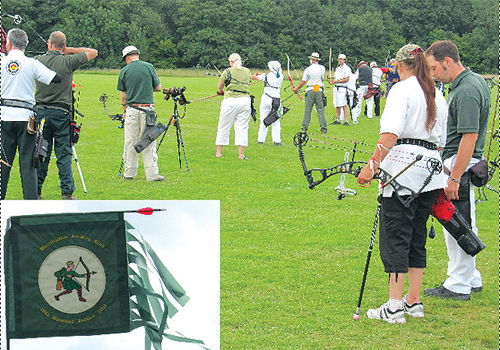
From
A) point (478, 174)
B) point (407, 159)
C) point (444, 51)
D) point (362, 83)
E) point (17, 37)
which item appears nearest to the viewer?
point (407, 159)

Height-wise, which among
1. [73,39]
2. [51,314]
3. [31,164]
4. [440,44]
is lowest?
[51,314]

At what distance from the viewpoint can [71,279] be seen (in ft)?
8.58

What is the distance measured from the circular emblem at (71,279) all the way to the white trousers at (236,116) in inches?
316

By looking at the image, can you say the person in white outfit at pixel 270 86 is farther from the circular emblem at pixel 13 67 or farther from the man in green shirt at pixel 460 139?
the man in green shirt at pixel 460 139

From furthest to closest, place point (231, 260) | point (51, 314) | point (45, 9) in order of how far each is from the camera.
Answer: point (45, 9)
point (231, 260)
point (51, 314)

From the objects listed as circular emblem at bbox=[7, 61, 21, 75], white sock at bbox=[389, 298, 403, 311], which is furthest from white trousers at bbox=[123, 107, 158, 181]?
white sock at bbox=[389, 298, 403, 311]

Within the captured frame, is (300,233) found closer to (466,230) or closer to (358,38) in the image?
(466,230)

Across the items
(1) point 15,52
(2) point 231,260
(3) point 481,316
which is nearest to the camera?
(3) point 481,316

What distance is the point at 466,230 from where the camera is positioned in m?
4.50

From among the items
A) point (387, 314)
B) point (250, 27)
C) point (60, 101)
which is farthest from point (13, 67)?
point (250, 27)

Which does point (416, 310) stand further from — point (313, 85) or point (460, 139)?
point (313, 85)

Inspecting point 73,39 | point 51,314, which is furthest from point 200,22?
point 51,314

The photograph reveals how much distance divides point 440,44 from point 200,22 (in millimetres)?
64058

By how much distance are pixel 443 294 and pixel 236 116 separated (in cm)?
667
